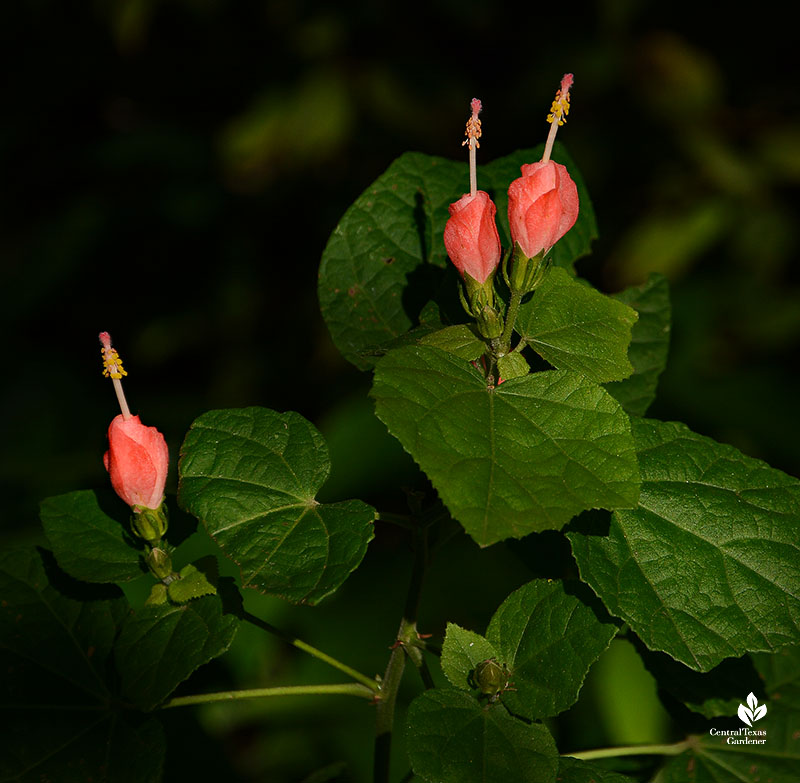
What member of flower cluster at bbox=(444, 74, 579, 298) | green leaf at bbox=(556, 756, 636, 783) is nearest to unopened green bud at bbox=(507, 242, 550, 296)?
flower cluster at bbox=(444, 74, 579, 298)

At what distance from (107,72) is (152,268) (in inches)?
43.1

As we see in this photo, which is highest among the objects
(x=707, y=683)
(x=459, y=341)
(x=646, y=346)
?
(x=459, y=341)

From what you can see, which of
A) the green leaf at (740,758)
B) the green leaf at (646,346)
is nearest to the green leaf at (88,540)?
the green leaf at (646,346)

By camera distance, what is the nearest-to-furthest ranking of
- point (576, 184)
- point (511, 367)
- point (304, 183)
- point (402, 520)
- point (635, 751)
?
point (511, 367) < point (402, 520) < point (635, 751) < point (576, 184) < point (304, 183)

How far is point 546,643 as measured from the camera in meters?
1.04

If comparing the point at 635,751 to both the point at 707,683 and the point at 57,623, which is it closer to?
the point at 707,683

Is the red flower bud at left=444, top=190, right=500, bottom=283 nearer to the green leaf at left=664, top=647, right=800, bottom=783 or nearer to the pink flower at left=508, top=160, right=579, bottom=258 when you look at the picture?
the pink flower at left=508, top=160, right=579, bottom=258

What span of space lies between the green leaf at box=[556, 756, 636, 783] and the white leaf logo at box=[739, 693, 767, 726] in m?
0.36

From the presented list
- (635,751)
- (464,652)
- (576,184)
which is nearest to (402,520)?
(464,652)

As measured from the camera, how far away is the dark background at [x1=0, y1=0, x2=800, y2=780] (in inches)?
126

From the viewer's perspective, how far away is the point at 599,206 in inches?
139

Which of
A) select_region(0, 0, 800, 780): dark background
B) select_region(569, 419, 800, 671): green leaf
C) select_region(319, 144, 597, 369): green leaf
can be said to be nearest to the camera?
select_region(569, 419, 800, 671): green leaf

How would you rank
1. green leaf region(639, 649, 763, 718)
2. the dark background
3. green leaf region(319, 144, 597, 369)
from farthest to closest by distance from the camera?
the dark background < green leaf region(319, 144, 597, 369) < green leaf region(639, 649, 763, 718)

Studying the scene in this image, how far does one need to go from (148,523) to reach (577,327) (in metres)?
0.63
